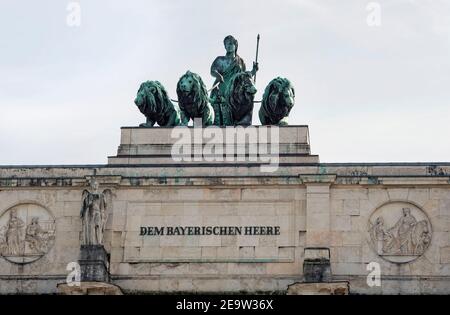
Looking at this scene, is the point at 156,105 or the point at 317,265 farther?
the point at 156,105

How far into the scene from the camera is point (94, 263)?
1797 inches

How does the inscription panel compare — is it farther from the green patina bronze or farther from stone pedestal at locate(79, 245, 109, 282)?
the green patina bronze

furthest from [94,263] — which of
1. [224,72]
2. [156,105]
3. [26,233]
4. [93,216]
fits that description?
[224,72]

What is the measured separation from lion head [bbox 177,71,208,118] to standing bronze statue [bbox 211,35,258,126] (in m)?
1.00

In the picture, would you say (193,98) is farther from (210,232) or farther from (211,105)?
(210,232)

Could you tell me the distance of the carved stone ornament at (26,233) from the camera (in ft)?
154

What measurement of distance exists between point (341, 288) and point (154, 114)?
809 centimetres

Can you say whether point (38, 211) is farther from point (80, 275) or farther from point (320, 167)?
point (320, 167)

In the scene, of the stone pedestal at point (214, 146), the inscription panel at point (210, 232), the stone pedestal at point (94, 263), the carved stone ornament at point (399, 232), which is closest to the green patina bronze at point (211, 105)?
the stone pedestal at point (214, 146)

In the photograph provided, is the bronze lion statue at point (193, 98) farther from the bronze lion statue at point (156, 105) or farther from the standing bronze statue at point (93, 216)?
the standing bronze statue at point (93, 216)

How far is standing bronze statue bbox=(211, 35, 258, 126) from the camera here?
1966 inches

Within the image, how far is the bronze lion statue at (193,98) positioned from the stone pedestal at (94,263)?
5.22m

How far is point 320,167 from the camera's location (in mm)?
46938

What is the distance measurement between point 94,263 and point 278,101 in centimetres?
720
